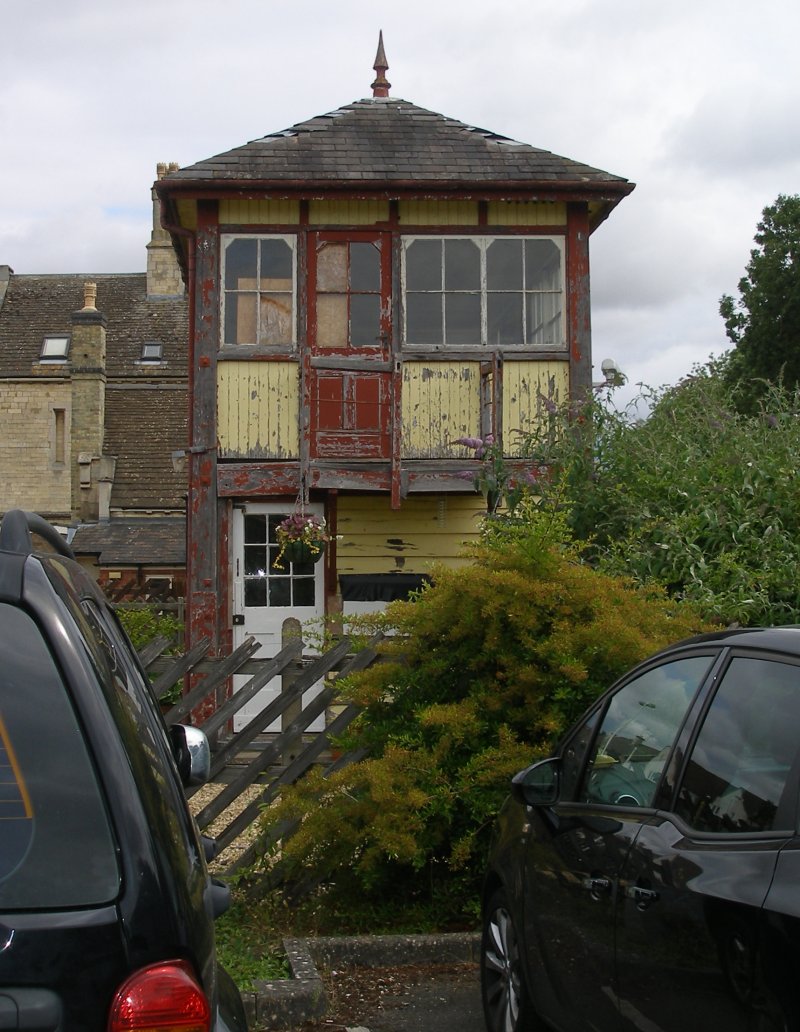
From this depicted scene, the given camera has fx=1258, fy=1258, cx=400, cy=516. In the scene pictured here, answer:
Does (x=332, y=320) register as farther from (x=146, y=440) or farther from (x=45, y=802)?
(x=146, y=440)

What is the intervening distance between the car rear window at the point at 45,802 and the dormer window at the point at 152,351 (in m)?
39.2

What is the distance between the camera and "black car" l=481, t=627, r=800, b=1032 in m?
2.82

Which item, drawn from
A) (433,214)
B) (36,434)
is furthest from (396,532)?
(36,434)

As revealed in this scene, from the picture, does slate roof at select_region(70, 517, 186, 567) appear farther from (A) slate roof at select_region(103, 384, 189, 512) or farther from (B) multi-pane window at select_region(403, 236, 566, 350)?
(B) multi-pane window at select_region(403, 236, 566, 350)

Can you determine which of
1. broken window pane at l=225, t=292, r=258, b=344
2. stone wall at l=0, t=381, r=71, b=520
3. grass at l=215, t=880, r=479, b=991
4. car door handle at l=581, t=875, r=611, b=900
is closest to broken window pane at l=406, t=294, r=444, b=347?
broken window pane at l=225, t=292, r=258, b=344

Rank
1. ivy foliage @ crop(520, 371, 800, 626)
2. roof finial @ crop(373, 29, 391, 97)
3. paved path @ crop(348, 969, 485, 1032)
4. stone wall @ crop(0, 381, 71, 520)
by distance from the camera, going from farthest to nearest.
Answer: stone wall @ crop(0, 381, 71, 520) < roof finial @ crop(373, 29, 391, 97) < ivy foliage @ crop(520, 371, 800, 626) < paved path @ crop(348, 969, 485, 1032)

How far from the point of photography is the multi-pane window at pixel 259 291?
13023 millimetres

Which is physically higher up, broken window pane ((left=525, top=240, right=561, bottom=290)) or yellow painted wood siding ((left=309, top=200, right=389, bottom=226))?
yellow painted wood siding ((left=309, top=200, right=389, bottom=226))

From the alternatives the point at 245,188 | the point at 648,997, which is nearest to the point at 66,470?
the point at 245,188

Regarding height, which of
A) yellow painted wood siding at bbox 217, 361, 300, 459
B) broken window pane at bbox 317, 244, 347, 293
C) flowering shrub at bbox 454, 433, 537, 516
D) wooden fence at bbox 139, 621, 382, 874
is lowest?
wooden fence at bbox 139, 621, 382, 874

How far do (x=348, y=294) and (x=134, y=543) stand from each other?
17.2 m

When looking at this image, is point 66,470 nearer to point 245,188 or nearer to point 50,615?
point 245,188

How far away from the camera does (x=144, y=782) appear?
2.22 meters

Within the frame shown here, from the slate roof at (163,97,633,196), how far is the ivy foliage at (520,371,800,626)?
4.08 m
